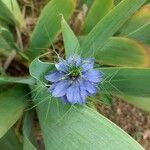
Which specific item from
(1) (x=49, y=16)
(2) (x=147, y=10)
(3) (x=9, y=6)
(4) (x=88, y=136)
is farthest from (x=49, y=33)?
(4) (x=88, y=136)

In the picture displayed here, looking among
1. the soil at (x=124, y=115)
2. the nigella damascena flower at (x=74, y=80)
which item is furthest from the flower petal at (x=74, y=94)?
the soil at (x=124, y=115)

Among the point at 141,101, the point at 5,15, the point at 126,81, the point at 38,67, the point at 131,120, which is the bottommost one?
the point at 131,120

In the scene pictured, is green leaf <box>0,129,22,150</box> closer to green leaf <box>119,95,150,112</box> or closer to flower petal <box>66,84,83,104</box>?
green leaf <box>119,95,150,112</box>

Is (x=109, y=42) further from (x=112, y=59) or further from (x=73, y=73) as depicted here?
(x=73, y=73)

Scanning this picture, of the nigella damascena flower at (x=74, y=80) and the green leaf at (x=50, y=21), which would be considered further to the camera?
the green leaf at (x=50, y=21)

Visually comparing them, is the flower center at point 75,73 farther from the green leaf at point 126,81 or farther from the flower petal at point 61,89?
the green leaf at point 126,81

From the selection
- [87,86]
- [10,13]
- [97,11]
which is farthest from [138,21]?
[87,86]

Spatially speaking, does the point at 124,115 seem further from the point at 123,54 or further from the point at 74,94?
the point at 74,94
